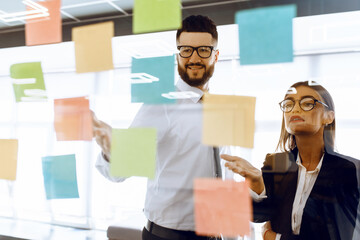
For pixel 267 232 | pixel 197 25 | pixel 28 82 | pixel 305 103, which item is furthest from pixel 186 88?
pixel 28 82

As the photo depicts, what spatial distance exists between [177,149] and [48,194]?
417mm

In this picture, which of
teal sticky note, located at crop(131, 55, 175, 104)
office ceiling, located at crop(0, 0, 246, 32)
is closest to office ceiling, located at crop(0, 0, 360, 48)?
office ceiling, located at crop(0, 0, 246, 32)

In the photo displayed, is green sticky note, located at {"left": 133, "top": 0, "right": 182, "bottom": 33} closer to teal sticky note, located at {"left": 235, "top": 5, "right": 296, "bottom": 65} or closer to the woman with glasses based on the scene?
teal sticky note, located at {"left": 235, "top": 5, "right": 296, "bottom": 65}

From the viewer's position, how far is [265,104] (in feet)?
1.98

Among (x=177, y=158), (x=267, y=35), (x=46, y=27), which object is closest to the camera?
(x=267, y=35)

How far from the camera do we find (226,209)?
1.86 ft

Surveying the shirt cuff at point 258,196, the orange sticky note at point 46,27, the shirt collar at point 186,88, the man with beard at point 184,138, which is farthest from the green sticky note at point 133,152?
the orange sticky note at point 46,27

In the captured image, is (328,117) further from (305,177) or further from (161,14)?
(161,14)

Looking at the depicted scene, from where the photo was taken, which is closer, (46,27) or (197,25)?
(197,25)

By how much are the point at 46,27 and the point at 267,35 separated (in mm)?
614

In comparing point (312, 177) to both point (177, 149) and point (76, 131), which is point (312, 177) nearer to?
point (177, 149)

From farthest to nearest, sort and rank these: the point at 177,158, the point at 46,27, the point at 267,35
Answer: the point at 46,27, the point at 177,158, the point at 267,35

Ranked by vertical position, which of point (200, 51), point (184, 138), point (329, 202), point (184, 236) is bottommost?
point (184, 236)

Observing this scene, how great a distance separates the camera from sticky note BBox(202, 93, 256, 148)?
0.57 meters
